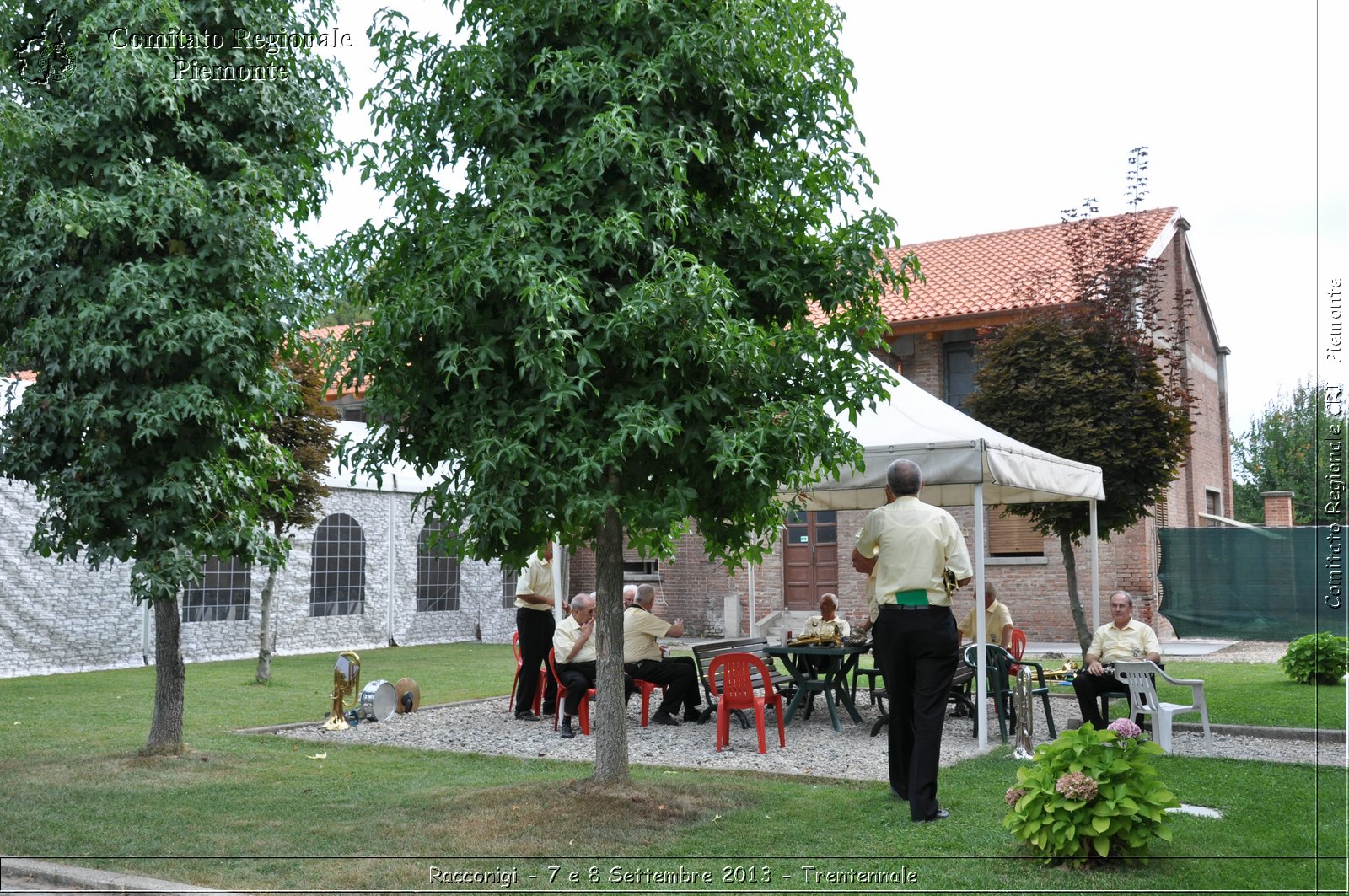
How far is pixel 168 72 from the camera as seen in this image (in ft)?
28.6

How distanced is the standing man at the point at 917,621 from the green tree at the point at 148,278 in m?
4.84

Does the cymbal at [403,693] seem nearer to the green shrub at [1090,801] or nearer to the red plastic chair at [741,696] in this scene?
the red plastic chair at [741,696]

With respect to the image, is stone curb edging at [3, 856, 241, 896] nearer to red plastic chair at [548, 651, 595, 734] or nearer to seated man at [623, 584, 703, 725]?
red plastic chair at [548, 651, 595, 734]

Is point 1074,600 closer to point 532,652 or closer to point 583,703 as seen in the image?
point 532,652

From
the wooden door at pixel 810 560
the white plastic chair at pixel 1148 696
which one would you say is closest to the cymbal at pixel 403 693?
the white plastic chair at pixel 1148 696

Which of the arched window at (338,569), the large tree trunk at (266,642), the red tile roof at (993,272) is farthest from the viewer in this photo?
the red tile roof at (993,272)

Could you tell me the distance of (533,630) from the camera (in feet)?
38.6

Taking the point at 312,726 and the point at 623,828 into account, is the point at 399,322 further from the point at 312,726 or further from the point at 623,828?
the point at 312,726

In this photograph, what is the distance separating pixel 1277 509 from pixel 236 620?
20.1 metres

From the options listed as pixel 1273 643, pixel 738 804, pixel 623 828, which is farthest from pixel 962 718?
pixel 1273 643

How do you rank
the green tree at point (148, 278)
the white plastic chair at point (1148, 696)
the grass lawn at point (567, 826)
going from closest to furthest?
the grass lawn at point (567, 826)
the green tree at point (148, 278)
the white plastic chair at point (1148, 696)

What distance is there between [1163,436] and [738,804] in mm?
11386

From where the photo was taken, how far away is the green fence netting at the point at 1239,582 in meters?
20.4

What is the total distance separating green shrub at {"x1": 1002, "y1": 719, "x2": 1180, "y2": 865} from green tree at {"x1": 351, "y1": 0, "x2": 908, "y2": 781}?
2049 millimetres
